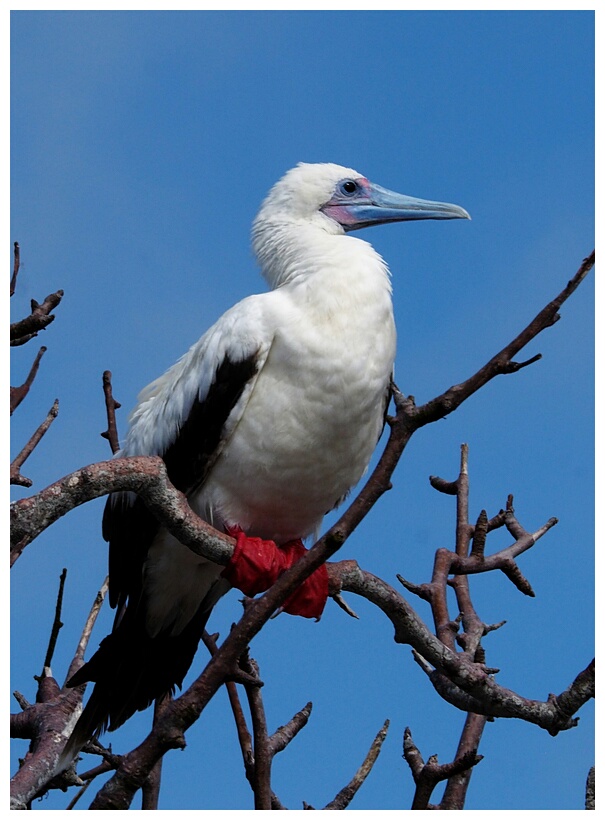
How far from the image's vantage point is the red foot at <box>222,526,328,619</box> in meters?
4.92

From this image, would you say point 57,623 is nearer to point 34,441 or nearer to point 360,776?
point 34,441

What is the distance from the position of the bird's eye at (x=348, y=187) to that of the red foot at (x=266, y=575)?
7.04 ft

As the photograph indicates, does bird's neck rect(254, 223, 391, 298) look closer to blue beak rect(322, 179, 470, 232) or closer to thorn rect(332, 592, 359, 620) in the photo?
blue beak rect(322, 179, 470, 232)

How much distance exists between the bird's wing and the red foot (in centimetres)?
44

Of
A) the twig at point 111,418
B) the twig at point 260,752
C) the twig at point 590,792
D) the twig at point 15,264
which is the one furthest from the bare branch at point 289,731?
the twig at point 15,264

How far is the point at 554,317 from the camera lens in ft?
11.1

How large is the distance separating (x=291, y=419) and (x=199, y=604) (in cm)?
121

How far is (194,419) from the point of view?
5.13 metres

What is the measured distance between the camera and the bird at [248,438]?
16.6 ft

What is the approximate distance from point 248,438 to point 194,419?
0.90 feet

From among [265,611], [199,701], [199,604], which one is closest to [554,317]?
[265,611]

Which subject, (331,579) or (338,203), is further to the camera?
(338,203)

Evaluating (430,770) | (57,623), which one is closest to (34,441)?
(57,623)
